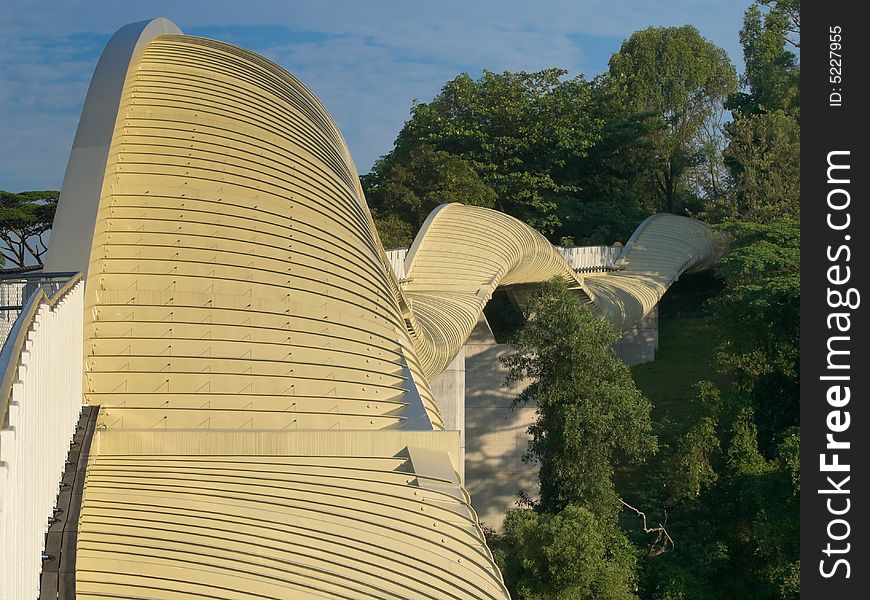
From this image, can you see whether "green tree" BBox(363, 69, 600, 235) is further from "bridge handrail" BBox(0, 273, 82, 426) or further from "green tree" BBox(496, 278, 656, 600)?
"bridge handrail" BBox(0, 273, 82, 426)

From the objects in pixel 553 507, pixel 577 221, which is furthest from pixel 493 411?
pixel 577 221

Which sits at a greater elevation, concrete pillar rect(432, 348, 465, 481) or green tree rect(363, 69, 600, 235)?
green tree rect(363, 69, 600, 235)

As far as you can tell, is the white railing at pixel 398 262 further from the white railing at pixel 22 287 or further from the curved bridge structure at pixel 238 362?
the white railing at pixel 22 287

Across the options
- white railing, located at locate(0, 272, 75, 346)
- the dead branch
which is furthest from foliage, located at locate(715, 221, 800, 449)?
white railing, located at locate(0, 272, 75, 346)

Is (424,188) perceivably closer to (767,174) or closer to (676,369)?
(676,369)

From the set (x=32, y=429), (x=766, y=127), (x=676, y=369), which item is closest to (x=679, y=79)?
(x=766, y=127)

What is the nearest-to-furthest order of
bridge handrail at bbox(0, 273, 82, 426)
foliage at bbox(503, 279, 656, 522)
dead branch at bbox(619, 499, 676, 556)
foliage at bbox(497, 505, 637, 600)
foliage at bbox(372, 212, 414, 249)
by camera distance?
bridge handrail at bbox(0, 273, 82, 426) < foliage at bbox(497, 505, 637, 600) < foliage at bbox(503, 279, 656, 522) < dead branch at bbox(619, 499, 676, 556) < foliage at bbox(372, 212, 414, 249)
